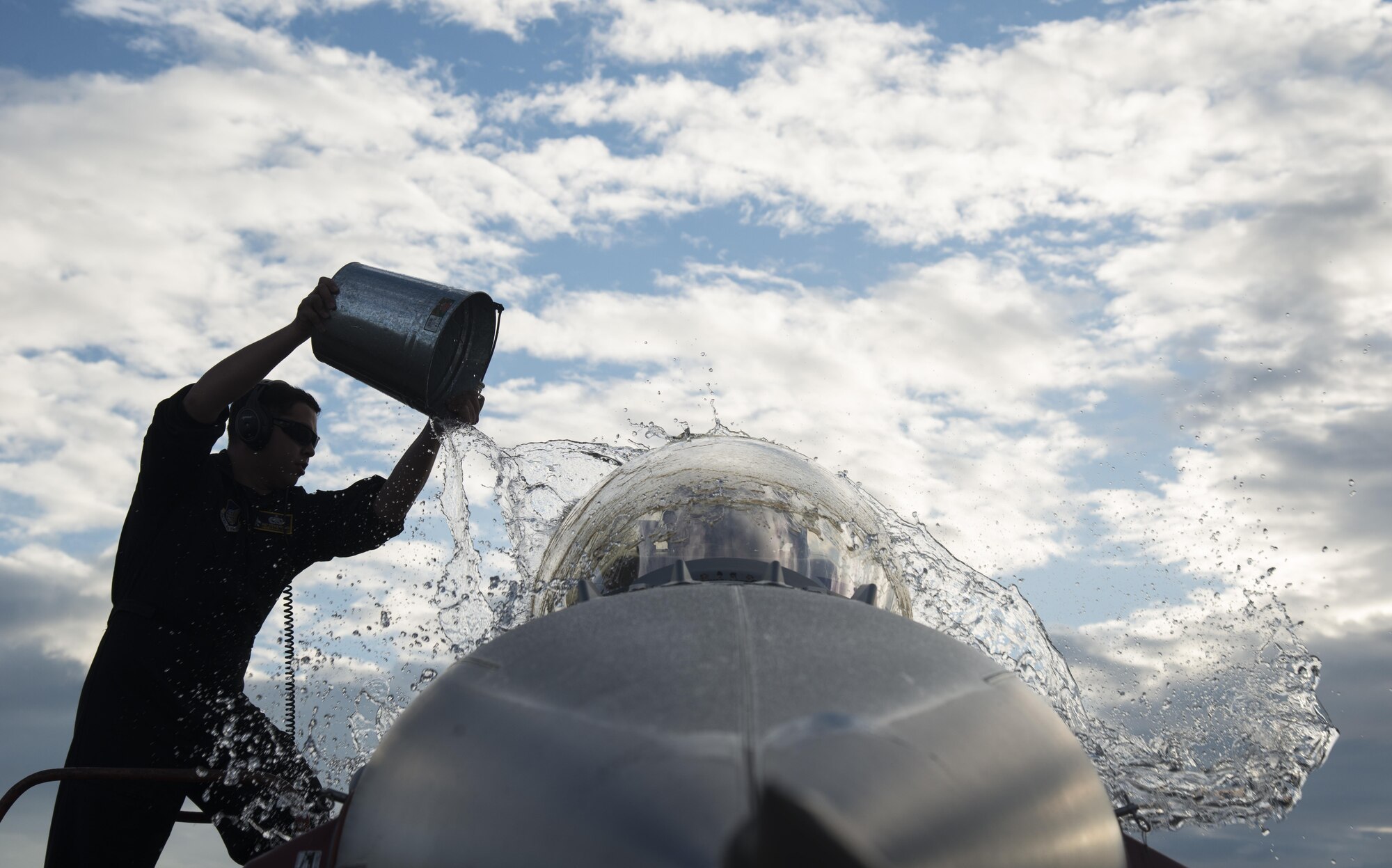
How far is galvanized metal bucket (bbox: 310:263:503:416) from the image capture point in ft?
16.9

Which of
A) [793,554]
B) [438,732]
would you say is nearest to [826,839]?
[438,732]

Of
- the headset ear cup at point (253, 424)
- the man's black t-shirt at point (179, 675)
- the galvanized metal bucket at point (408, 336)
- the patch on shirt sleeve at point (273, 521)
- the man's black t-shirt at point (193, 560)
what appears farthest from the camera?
the patch on shirt sleeve at point (273, 521)

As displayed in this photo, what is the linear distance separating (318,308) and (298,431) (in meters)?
0.81

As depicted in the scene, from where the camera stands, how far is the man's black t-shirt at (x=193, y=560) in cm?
525

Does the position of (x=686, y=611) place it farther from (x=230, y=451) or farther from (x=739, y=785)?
(x=230, y=451)

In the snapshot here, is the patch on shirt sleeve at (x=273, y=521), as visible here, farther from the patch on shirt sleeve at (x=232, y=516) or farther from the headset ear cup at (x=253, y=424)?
the headset ear cup at (x=253, y=424)

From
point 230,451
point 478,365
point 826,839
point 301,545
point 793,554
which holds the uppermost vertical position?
point 478,365

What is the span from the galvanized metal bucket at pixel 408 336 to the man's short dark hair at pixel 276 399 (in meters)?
0.51

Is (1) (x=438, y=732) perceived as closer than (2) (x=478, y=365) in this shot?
Yes

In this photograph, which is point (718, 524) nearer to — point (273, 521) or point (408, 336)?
point (408, 336)

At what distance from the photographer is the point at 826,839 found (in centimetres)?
153

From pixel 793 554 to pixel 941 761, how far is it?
1.73 metres

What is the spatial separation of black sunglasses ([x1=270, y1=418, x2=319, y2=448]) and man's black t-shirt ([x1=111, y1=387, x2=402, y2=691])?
0.37 meters

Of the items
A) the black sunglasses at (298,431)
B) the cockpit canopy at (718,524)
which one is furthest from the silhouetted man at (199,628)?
the cockpit canopy at (718,524)
